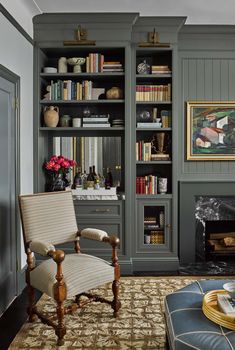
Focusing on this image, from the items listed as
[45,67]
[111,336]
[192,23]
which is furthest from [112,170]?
[111,336]

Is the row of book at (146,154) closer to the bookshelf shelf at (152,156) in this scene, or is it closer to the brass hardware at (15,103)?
the bookshelf shelf at (152,156)

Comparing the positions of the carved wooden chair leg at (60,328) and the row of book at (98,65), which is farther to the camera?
the row of book at (98,65)

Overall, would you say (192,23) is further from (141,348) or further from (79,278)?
(141,348)

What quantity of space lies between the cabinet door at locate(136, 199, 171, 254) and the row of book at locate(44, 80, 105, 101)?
4.49 feet

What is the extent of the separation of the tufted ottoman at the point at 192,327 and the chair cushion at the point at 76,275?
0.67m

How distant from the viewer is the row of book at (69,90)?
4305mm

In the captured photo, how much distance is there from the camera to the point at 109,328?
9.34 feet

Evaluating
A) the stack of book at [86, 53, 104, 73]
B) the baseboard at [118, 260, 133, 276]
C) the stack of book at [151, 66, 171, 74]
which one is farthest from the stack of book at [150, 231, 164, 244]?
the stack of book at [86, 53, 104, 73]

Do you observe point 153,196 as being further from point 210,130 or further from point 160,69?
point 160,69

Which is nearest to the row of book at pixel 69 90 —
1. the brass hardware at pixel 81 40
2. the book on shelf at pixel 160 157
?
the brass hardware at pixel 81 40

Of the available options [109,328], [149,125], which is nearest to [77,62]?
[149,125]

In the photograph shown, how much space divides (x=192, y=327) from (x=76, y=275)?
3.43 ft

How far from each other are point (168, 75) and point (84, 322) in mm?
2782

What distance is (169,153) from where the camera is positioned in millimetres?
4535
